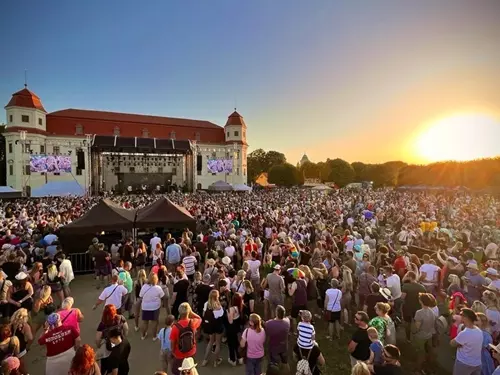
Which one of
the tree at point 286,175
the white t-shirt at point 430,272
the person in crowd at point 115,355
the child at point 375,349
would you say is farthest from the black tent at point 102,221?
the tree at point 286,175

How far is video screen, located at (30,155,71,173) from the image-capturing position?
4178cm

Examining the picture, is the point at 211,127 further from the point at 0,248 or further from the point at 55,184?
the point at 0,248

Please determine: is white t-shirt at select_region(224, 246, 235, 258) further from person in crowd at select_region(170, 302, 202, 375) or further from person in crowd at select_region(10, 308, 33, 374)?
person in crowd at select_region(10, 308, 33, 374)

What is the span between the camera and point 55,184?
22.8 metres

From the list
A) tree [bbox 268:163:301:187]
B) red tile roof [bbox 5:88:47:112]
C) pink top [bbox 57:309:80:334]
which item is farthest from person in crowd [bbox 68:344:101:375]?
tree [bbox 268:163:301:187]

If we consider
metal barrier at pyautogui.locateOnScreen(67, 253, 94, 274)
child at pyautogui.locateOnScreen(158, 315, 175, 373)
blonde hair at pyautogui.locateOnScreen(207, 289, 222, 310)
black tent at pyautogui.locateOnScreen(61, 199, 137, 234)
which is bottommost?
metal barrier at pyautogui.locateOnScreen(67, 253, 94, 274)

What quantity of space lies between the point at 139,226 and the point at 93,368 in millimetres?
8280

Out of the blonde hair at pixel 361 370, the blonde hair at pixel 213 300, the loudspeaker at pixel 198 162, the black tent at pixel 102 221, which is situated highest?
the loudspeaker at pixel 198 162

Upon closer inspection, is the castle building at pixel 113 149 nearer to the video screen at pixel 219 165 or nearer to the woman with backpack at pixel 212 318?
the video screen at pixel 219 165

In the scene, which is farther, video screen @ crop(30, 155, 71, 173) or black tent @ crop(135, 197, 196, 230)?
video screen @ crop(30, 155, 71, 173)

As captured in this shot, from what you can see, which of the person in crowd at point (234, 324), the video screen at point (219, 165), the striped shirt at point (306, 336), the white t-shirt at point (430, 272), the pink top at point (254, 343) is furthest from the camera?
the video screen at point (219, 165)

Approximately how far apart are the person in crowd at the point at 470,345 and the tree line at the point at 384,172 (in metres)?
47.7

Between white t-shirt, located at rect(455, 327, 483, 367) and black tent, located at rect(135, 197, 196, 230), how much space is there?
973 centimetres

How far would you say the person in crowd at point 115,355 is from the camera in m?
3.87
